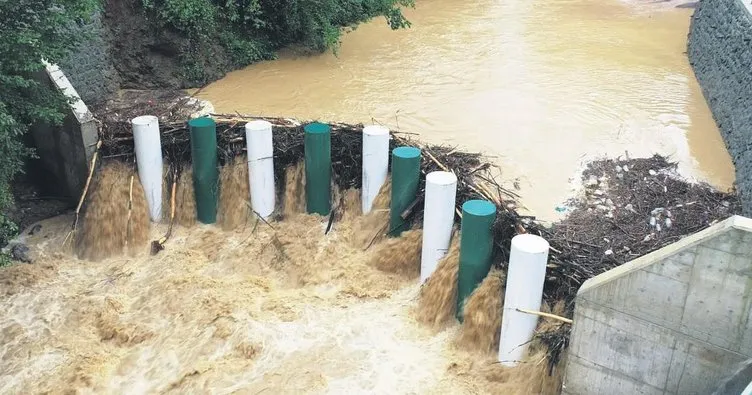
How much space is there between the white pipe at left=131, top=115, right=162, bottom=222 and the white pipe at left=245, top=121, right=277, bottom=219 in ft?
3.83

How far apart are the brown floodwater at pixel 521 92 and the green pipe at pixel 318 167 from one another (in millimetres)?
2032

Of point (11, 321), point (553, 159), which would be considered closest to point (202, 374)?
point (11, 321)

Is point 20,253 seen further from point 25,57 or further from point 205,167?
point 25,57

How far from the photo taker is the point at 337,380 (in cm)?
700

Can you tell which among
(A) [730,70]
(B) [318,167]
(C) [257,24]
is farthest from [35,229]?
(A) [730,70]

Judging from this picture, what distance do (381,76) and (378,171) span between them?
5.05 meters

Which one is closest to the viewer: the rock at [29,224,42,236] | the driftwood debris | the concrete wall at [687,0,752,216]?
the driftwood debris

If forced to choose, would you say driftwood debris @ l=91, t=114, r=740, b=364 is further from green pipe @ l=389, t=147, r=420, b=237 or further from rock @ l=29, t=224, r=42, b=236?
rock @ l=29, t=224, r=42, b=236

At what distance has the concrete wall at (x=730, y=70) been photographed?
9.78m

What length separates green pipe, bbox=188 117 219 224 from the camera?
8766mm

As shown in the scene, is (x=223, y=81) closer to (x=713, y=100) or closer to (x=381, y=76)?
(x=381, y=76)

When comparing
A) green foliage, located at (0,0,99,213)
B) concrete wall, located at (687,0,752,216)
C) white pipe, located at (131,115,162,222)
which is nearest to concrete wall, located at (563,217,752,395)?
concrete wall, located at (687,0,752,216)

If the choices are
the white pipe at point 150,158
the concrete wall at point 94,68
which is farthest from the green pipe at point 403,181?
the concrete wall at point 94,68

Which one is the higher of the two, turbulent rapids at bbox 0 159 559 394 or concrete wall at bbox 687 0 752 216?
concrete wall at bbox 687 0 752 216
